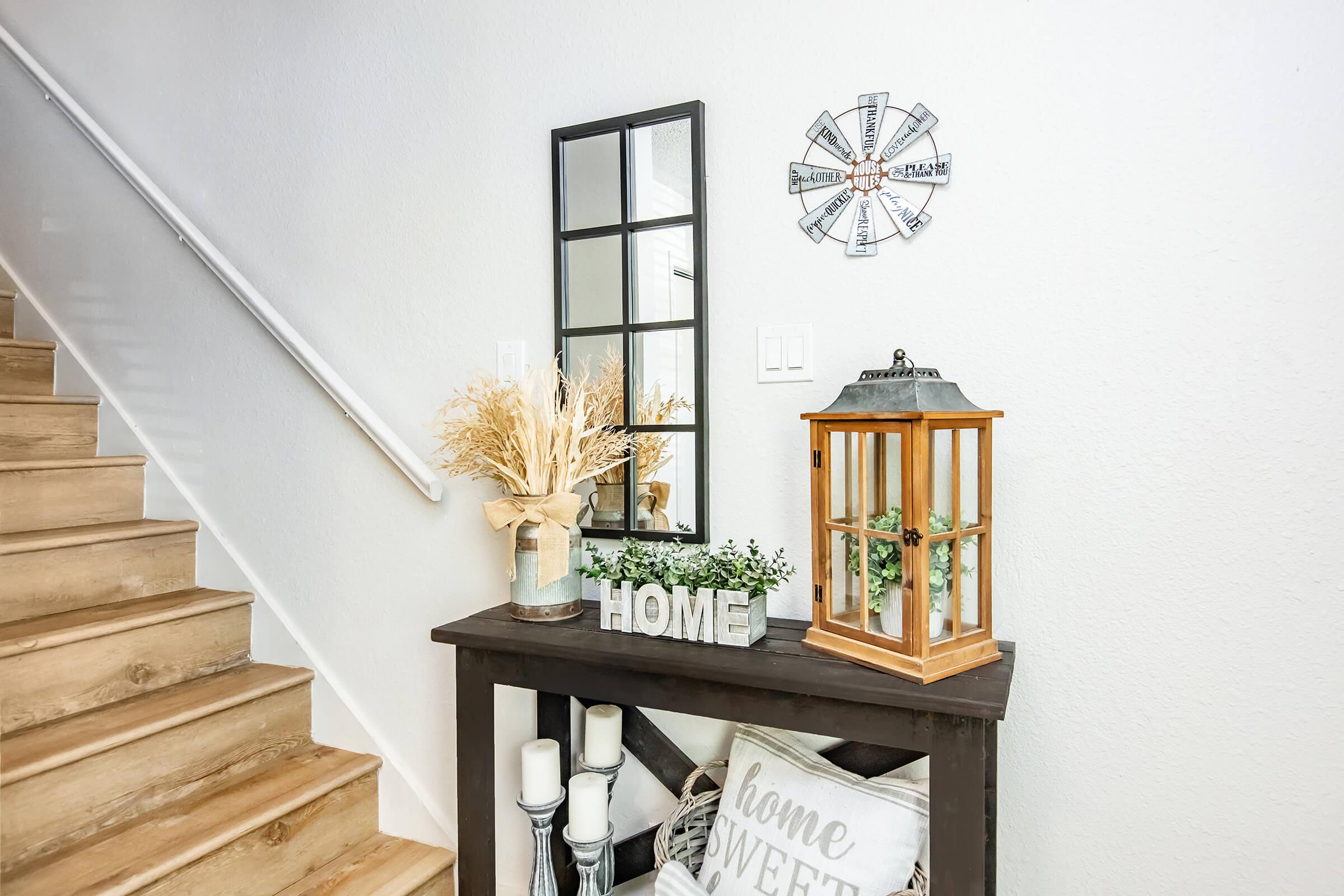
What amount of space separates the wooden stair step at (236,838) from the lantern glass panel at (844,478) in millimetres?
1222

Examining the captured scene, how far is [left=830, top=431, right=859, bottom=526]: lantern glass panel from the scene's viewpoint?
1.14 m

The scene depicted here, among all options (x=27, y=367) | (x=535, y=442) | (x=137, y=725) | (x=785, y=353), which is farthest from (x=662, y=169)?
(x=27, y=367)

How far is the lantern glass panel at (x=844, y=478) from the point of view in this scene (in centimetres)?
114

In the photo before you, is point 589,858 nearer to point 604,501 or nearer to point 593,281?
point 604,501

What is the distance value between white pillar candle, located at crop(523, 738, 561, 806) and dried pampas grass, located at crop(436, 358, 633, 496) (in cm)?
46

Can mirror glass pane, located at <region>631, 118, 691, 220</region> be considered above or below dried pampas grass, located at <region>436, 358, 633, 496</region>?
above

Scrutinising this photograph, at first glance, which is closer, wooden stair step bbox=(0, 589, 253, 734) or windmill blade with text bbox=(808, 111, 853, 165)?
windmill blade with text bbox=(808, 111, 853, 165)

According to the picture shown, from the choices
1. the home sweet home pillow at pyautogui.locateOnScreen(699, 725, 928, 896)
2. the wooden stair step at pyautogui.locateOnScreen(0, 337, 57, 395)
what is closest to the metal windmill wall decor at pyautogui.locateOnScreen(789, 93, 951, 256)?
the home sweet home pillow at pyautogui.locateOnScreen(699, 725, 928, 896)

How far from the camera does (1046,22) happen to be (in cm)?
116

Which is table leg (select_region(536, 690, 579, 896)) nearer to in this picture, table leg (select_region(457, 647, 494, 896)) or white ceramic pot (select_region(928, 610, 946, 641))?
table leg (select_region(457, 647, 494, 896))

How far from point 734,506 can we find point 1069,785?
2.20ft

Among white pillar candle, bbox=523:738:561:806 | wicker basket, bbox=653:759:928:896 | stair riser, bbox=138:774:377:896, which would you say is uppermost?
white pillar candle, bbox=523:738:561:806

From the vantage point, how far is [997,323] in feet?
3.94

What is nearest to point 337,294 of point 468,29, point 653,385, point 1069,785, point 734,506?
point 468,29
